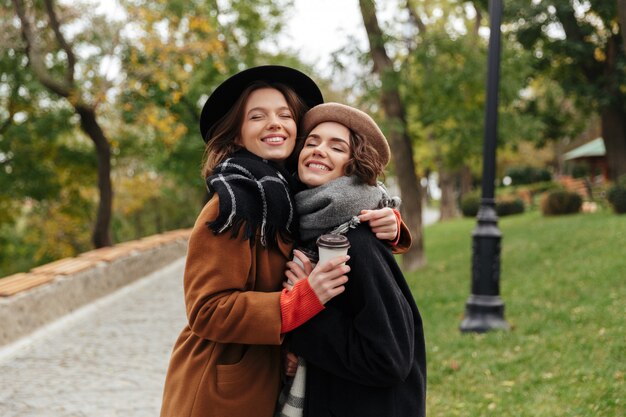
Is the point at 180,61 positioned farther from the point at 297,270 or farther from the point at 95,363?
the point at 297,270

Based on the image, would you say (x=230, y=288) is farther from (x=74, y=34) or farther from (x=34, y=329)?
(x=74, y=34)

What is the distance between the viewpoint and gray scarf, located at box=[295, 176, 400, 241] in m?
2.25

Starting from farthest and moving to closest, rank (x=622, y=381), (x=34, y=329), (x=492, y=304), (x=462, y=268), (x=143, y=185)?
(x=143, y=185) < (x=462, y=268) < (x=34, y=329) < (x=492, y=304) < (x=622, y=381)

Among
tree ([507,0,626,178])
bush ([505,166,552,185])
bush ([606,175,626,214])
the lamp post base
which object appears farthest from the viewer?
bush ([505,166,552,185])

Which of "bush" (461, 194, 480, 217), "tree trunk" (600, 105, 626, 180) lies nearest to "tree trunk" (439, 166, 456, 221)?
"bush" (461, 194, 480, 217)

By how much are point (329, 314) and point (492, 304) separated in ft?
19.6

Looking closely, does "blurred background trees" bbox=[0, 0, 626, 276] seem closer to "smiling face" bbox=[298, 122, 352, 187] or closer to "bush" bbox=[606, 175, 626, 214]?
"bush" bbox=[606, 175, 626, 214]

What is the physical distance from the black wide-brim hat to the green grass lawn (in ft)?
11.7

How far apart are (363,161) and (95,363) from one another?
18.4 feet

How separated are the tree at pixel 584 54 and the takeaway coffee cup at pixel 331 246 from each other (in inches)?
692

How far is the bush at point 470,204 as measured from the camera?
29.5 metres

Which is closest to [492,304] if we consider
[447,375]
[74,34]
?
[447,375]

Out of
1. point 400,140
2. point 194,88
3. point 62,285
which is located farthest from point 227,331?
point 194,88

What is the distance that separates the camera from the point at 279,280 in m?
2.37
